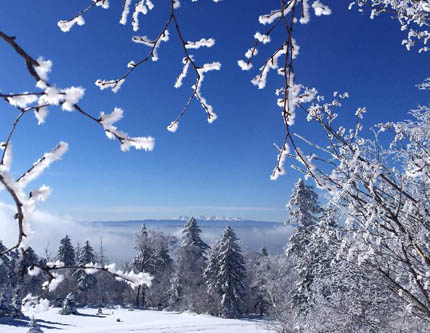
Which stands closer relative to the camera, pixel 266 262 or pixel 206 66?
pixel 206 66

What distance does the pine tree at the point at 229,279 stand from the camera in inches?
1297

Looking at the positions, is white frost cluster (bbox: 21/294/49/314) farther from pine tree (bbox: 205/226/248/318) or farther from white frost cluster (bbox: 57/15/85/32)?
pine tree (bbox: 205/226/248/318)

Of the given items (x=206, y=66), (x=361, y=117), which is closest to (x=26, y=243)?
(x=206, y=66)

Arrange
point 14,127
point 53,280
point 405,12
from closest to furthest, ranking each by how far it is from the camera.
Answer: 1. point 14,127
2. point 53,280
3. point 405,12

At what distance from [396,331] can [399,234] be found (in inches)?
278

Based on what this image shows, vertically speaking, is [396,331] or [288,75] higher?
[288,75]

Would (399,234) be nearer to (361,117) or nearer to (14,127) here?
(361,117)

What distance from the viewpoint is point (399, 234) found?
113 inches

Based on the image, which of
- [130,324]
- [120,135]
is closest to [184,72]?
[120,135]

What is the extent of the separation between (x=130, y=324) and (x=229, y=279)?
10412 millimetres

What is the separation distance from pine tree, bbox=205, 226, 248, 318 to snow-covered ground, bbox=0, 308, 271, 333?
2.87 metres

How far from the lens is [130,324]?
87.8 feet

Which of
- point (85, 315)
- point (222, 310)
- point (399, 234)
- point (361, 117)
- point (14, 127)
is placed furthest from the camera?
point (222, 310)

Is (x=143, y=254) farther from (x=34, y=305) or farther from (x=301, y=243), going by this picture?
(x=34, y=305)
